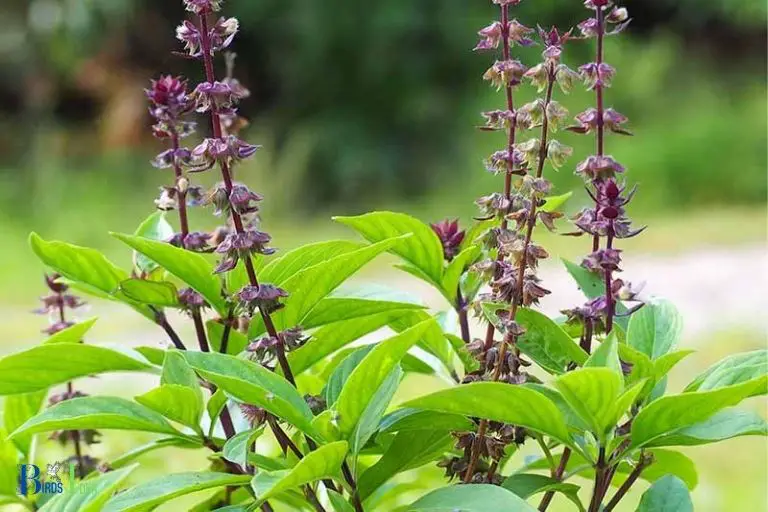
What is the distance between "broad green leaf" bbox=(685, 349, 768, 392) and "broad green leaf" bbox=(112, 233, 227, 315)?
379 millimetres

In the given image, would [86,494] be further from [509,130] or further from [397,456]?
[509,130]

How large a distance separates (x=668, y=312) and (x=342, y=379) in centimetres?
29

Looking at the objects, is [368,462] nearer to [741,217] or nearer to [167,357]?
[167,357]

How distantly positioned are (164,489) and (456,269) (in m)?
0.33

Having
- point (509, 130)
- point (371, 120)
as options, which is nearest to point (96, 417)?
point (509, 130)

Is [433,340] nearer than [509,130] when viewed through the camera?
No

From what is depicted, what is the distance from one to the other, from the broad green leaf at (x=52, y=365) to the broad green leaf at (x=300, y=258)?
0.48ft

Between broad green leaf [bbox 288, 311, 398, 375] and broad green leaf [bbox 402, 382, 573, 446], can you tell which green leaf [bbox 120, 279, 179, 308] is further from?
broad green leaf [bbox 402, 382, 573, 446]

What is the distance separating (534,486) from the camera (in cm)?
86

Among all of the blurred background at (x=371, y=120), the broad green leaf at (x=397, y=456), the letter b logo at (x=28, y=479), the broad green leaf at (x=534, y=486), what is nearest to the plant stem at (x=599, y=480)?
the broad green leaf at (x=534, y=486)

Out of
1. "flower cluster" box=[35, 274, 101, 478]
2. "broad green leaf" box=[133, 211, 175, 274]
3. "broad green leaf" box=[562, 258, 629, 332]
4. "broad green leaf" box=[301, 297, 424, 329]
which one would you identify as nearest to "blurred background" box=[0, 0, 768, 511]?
"flower cluster" box=[35, 274, 101, 478]

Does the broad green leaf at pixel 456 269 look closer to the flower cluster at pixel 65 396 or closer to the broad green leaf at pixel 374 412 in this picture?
the broad green leaf at pixel 374 412

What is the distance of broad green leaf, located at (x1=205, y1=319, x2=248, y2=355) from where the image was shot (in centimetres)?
92

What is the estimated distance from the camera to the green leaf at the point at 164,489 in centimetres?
72
